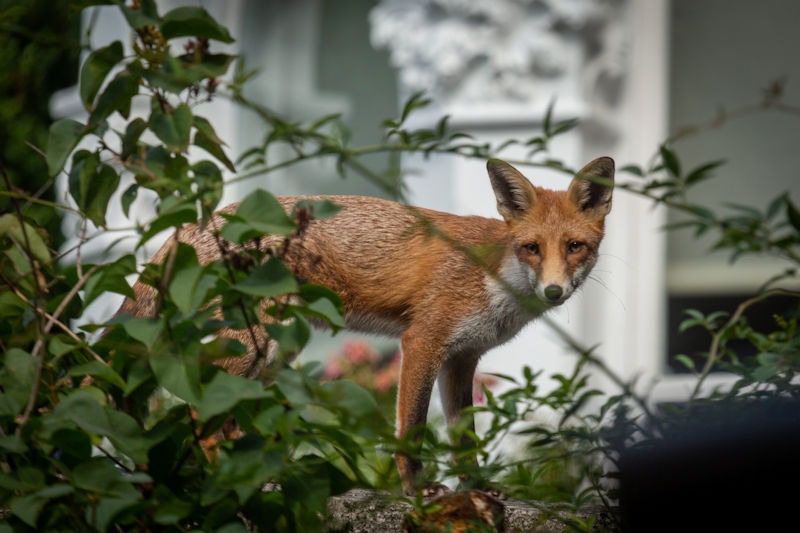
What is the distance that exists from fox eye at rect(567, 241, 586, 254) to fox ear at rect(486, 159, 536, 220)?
173 millimetres

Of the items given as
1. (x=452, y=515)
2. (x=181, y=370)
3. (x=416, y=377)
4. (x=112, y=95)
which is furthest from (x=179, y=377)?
(x=416, y=377)

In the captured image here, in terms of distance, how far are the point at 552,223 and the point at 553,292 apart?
0.86ft

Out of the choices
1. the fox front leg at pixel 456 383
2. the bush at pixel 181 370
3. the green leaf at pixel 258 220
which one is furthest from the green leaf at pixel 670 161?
the fox front leg at pixel 456 383

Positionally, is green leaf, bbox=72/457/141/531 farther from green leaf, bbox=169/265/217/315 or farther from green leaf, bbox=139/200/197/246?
green leaf, bbox=139/200/197/246

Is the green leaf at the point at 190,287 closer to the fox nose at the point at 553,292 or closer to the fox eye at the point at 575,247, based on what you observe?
the fox nose at the point at 553,292

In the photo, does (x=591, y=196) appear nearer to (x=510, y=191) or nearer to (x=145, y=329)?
(x=510, y=191)

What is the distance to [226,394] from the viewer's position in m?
1.61

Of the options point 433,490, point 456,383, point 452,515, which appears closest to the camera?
point 452,515

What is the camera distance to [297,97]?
8445 millimetres

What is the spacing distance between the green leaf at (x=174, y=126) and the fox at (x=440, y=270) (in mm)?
1250

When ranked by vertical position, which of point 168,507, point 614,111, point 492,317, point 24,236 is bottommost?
point 492,317

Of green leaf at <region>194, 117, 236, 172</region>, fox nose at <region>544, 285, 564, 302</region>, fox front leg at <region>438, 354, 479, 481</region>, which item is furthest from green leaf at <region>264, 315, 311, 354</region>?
fox front leg at <region>438, 354, 479, 481</region>

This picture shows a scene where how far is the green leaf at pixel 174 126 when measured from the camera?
1.79 m

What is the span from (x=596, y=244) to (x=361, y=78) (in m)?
5.57
